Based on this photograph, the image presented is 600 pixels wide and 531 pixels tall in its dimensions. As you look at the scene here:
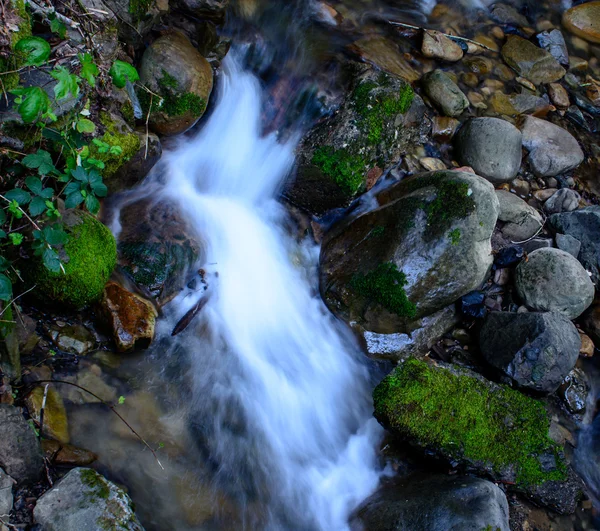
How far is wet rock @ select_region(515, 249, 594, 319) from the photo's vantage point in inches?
199

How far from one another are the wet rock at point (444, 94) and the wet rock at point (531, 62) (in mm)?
1467

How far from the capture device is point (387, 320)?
188 inches

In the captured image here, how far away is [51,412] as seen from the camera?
344cm

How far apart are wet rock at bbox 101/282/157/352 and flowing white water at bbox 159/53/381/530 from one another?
383 mm

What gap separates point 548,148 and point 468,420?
12.6 feet

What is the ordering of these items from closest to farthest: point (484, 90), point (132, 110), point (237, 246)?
point (132, 110)
point (237, 246)
point (484, 90)

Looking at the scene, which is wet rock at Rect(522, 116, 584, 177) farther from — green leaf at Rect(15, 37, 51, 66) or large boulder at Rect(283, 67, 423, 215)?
green leaf at Rect(15, 37, 51, 66)

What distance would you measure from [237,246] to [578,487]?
3.53 meters

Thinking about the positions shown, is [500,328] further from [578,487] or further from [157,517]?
[157,517]

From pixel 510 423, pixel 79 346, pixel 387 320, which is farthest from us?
pixel 387 320

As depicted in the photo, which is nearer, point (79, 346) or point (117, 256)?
point (79, 346)

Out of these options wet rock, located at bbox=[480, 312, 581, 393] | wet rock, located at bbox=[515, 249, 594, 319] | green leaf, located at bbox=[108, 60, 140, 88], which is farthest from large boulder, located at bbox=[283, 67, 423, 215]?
green leaf, located at bbox=[108, 60, 140, 88]

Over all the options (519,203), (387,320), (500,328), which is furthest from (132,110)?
(519,203)

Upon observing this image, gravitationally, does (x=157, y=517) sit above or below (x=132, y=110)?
below
